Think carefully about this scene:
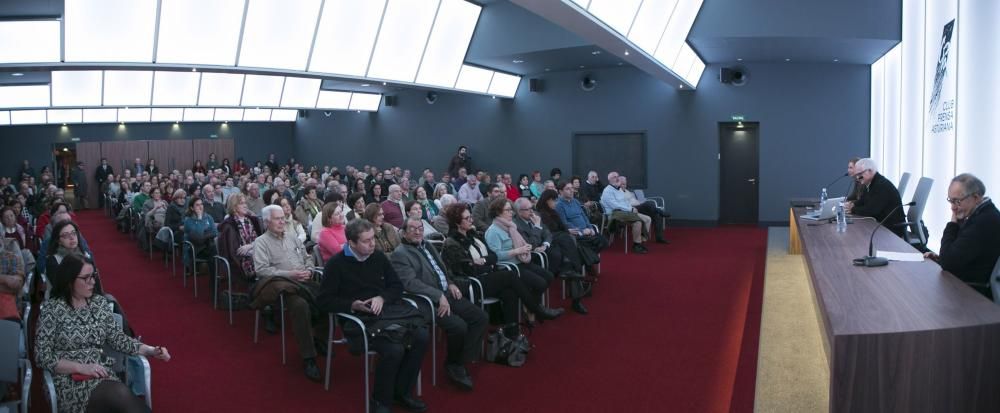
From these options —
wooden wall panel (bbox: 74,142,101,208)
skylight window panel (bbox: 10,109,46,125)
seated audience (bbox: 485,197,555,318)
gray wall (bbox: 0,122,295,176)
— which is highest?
skylight window panel (bbox: 10,109,46,125)

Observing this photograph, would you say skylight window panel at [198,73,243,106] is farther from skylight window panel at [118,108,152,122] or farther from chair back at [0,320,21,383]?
chair back at [0,320,21,383]

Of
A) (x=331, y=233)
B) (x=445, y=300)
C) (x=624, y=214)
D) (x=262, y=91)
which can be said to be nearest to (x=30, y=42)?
(x=331, y=233)

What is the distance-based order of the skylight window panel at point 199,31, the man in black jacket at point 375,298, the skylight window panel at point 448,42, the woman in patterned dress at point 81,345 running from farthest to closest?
the skylight window panel at point 448,42 < the skylight window panel at point 199,31 < the man in black jacket at point 375,298 < the woman in patterned dress at point 81,345

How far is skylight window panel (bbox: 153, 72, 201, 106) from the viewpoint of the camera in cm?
1598

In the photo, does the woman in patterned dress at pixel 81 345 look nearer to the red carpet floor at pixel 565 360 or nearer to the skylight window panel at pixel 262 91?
the red carpet floor at pixel 565 360

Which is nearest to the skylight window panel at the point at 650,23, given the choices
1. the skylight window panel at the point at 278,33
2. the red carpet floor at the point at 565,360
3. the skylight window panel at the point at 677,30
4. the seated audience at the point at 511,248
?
the skylight window panel at the point at 677,30

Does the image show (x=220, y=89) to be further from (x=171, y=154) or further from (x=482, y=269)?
(x=482, y=269)

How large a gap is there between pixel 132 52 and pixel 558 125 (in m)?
8.96

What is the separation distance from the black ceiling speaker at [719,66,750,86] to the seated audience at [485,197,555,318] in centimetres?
891

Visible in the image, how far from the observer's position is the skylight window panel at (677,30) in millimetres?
10461

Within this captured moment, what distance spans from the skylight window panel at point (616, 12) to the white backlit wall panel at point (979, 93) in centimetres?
340

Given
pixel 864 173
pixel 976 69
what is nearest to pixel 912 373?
pixel 864 173

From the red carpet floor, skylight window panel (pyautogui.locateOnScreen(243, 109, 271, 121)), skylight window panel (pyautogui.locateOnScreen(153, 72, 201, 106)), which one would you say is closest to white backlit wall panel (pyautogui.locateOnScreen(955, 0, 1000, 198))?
the red carpet floor

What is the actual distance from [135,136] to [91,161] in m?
1.45
